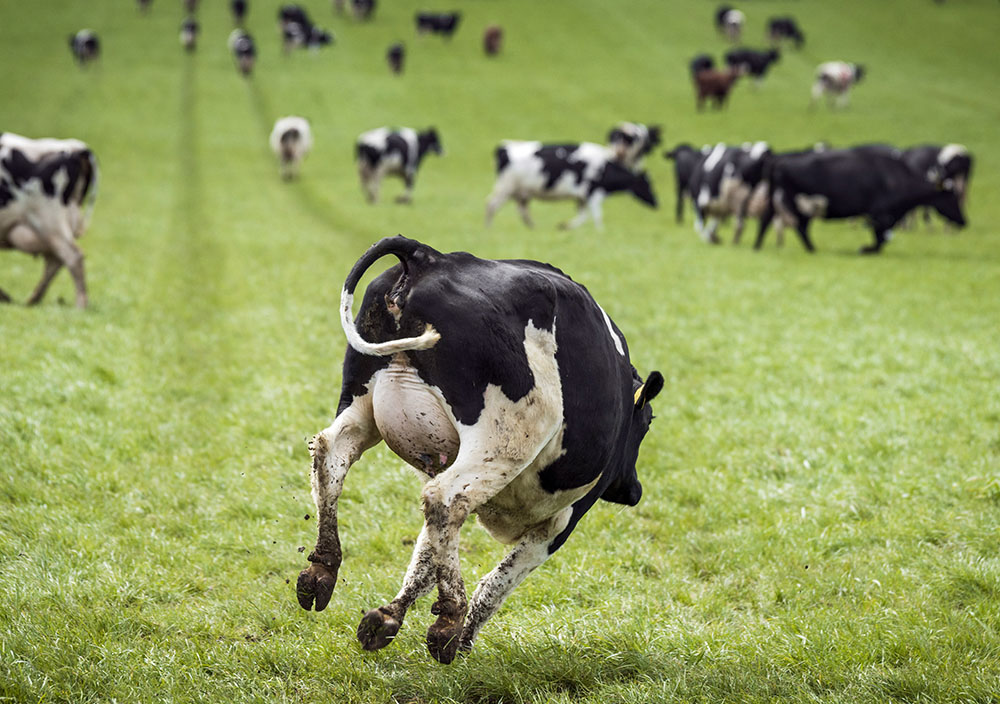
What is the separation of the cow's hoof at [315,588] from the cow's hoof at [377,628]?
23cm

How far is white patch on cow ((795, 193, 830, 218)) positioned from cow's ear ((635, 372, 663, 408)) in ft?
51.6

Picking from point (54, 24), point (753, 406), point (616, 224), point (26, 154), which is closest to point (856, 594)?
point (753, 406)

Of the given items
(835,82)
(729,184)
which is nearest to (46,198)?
(729,184)

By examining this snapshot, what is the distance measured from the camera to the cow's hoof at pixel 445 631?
3396mm

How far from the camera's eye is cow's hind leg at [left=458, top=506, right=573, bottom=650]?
13.0 ft

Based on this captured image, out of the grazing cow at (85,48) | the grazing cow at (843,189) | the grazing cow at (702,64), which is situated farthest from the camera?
the grazing cow at (702,64)

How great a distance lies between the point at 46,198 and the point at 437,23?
159 ft

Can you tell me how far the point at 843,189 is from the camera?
61.4 feet

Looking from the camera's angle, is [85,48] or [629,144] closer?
[629,144]

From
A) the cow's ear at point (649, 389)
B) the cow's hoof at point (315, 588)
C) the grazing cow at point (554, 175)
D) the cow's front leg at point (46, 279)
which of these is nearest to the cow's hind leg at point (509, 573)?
the cow's ear at point (649, 389)

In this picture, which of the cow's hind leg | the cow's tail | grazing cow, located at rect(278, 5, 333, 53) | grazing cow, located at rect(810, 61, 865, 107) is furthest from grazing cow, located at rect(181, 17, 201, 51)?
the cow's hind leg

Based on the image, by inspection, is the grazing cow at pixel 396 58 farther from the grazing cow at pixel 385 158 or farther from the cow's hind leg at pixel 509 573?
the cow's hind leg at pixel 509 573

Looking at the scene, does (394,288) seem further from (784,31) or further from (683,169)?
(784,31)

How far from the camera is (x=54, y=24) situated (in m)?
53.1
